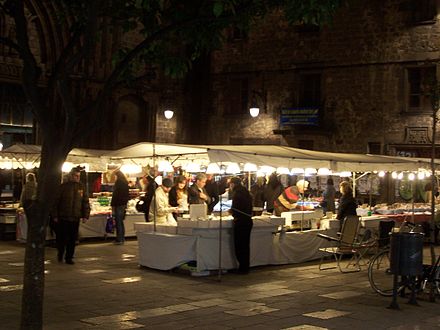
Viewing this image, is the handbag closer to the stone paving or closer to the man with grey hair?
the man with grey hair

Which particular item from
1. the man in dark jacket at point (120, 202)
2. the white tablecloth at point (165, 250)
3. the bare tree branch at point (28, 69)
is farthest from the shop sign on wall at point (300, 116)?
the bare tree branch at point (28, 69)

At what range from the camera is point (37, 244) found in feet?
22.2

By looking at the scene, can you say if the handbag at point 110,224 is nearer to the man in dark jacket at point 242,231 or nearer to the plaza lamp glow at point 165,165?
the plaza lamp glow at point 165,165

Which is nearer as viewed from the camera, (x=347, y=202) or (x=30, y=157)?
(x=347, y=202)

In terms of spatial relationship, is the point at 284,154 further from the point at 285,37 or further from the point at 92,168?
the point at 285,37

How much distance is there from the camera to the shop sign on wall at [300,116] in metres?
26.7

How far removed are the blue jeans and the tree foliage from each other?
27.7ft

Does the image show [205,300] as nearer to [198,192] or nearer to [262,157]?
[262,157]

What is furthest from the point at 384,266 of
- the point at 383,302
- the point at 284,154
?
the point at 383,302

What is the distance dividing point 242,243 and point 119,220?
497 cm

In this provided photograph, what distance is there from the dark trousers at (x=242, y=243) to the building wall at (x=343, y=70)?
13256mm

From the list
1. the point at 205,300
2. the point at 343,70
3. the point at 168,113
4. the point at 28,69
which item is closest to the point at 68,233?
the point at 205,300

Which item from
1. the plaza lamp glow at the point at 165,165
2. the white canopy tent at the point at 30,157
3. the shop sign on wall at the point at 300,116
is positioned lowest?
the plaza lamp glow at the point at 165,165

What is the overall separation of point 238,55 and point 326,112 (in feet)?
15.1
